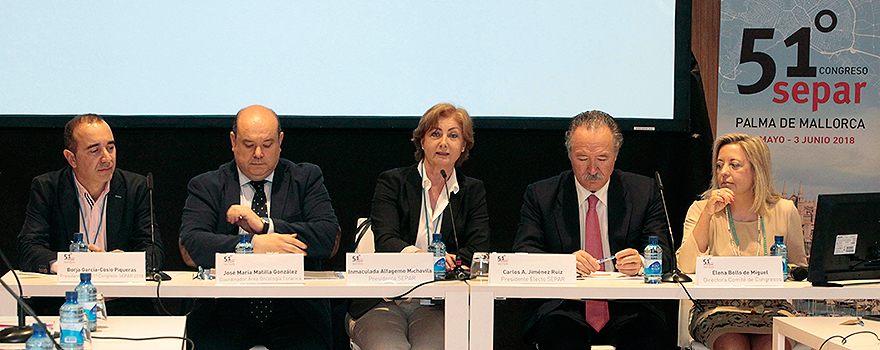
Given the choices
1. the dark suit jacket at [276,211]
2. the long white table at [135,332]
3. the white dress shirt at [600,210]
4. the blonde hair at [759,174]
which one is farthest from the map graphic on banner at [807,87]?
the long white table at [135,332]

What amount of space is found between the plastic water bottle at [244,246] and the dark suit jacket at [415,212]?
1.79 ft

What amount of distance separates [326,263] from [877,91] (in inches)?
118

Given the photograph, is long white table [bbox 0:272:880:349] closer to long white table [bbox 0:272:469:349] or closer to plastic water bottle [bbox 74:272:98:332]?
long white table [bbox 0:272:469:349]

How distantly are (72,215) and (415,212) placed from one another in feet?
4.55

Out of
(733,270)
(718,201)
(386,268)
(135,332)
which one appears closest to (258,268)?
(386,268)

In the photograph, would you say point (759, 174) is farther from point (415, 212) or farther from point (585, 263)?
point (415, 212)

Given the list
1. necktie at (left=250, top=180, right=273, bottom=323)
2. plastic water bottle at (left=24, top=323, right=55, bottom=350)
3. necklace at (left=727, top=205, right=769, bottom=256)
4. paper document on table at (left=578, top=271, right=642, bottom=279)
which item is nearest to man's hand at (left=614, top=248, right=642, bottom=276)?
paper document on table at (left=578, top=271, right=642, bottom=279)

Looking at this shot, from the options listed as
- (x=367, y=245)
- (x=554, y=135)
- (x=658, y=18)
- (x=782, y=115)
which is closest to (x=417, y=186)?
(x=367, y=245)

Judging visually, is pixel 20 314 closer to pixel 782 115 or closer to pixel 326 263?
pixel 326 263

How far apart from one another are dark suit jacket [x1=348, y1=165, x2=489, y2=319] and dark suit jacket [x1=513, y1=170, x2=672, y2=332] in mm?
192

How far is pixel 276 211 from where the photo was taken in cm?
302

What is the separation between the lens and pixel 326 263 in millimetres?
4020

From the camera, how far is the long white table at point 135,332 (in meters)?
1.77

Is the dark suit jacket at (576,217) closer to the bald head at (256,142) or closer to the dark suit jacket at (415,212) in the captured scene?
the dark suit jacket at (415,212)
